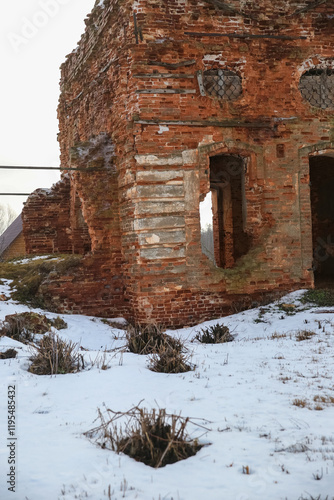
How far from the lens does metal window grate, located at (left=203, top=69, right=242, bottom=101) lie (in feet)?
30.7

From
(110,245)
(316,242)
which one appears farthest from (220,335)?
(316,242)

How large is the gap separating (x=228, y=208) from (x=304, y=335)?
24.6 feet

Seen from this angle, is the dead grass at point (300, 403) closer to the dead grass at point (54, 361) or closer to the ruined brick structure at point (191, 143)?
the dead grass at point (54, 361)

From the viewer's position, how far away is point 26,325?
7523mm

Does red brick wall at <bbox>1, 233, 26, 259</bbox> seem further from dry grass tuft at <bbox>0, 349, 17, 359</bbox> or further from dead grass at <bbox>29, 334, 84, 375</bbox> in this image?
dead grass at <bbox>29, 334, 84, 375</bbox>

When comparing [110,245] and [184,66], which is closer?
[184,66]

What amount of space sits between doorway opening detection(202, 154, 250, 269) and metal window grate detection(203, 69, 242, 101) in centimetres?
384

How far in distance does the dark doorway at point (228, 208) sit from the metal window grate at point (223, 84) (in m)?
3.84

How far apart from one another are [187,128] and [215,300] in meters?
3.34

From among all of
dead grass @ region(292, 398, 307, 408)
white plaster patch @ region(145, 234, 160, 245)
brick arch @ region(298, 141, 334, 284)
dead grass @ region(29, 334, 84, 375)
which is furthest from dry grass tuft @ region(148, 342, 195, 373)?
brick arch @ region(298, 141, 334, 284)

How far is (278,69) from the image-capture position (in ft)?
31.4

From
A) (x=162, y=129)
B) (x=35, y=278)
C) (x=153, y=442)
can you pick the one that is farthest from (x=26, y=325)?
(x=153, y=442)

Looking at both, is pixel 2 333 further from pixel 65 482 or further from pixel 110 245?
pixel 65 482

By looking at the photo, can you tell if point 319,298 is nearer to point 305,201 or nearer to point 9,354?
point 305,201
